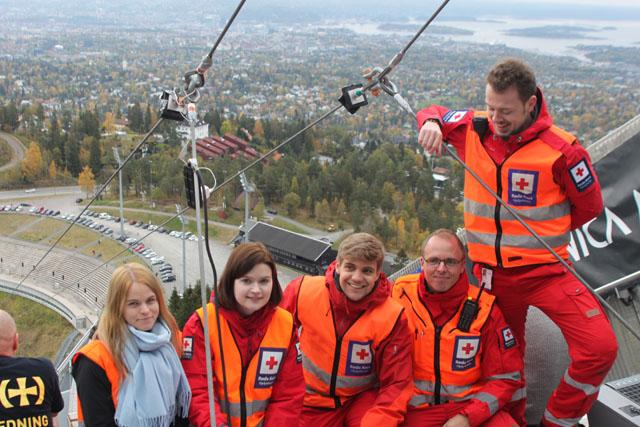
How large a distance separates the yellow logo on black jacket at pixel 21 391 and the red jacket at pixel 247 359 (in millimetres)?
516

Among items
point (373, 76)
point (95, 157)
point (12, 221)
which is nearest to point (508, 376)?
point (373, 76)

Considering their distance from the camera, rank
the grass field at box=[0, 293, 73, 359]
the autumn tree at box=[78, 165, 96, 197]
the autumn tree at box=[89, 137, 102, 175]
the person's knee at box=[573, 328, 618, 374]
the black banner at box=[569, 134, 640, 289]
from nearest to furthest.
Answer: the person's knee at box=[573, 328, 618, 374], the black banner at box=[569, 134, 640, 289], the grass field at box=[0, 293, 73, 359], the autumn tree at box=[78, 165, 96, 197], the autumn tree at box=[89, 137, 102, 175]

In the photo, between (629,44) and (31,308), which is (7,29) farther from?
(31,308)

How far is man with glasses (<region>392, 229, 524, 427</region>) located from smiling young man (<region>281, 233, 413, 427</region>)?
0.13 m

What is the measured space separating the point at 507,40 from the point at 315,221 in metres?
95.4

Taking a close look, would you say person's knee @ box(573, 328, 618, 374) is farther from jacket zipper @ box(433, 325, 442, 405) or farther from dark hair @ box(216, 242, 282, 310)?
dark hair @ box(216, 242, 282, 310)

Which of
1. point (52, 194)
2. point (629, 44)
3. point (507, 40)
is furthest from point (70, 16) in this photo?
point (52, 194)

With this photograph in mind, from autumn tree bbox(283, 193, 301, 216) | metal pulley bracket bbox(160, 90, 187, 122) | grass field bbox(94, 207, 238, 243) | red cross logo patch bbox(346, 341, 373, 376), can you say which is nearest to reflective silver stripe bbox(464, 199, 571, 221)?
red cross logo patch bbox(346, 341, 373, 376)

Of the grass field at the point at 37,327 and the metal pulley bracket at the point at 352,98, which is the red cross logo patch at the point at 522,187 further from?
the grass field at the point at 37,327

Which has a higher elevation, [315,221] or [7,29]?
[7,29]

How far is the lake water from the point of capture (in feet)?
340

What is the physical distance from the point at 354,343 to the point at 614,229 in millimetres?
2188

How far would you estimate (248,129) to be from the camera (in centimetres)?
4681

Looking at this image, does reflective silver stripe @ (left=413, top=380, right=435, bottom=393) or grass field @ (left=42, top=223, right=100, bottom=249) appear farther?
grass field @ (left=42, top=223, right=100, bottom=249)
